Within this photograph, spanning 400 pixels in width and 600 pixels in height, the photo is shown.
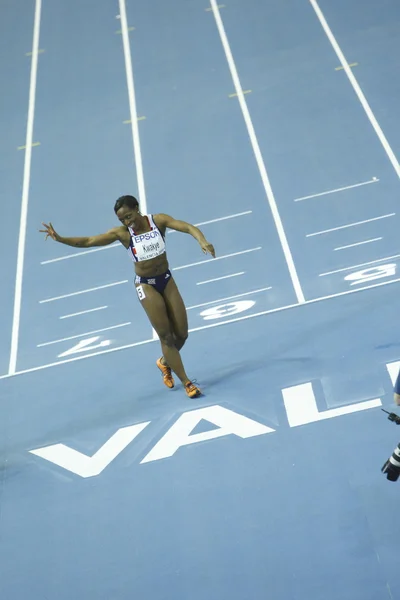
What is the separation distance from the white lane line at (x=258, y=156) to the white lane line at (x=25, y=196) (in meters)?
3.35

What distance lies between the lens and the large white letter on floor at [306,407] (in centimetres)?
833

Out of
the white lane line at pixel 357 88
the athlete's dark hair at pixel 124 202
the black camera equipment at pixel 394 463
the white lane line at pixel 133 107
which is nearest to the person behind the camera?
the black camera equipment at pixel 394 463

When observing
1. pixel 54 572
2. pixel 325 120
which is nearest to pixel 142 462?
pixel 54 572

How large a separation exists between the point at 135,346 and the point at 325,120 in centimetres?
517

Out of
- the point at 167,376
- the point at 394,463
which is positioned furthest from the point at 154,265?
the point at 394,463

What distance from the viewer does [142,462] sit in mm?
8438

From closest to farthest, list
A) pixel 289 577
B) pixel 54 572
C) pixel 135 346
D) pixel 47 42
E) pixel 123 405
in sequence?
pixel 289 577 < pixel 54 572 < pixel 123 405 < pixel 135 346 < pixel 47 42

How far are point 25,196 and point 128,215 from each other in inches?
228

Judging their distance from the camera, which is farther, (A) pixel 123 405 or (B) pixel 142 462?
(A) pixel 123 405

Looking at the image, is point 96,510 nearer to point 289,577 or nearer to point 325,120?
point 289,577

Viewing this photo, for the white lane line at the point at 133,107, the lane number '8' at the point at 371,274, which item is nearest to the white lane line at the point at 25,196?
the white lane line at the point at 133,107

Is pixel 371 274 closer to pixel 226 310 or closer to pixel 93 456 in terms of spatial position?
pixel 226 310

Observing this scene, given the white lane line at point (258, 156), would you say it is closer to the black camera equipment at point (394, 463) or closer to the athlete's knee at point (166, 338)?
the athlete's knee at point (166, 338)

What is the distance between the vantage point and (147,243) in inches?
339
